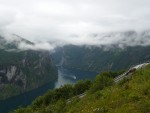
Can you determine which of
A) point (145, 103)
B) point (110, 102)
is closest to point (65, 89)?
point (110, 102)

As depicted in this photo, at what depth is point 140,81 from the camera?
1491 inches

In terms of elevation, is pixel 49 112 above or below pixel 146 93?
below

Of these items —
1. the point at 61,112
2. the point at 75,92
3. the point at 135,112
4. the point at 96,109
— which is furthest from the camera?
the point at 75,92

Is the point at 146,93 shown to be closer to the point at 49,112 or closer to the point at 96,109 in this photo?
the point at 96,109

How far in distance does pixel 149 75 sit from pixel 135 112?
45.6ft

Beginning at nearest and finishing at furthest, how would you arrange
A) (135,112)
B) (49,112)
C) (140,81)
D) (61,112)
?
1. (135,112)
2. (140,81)
3. (61,112)
4. (49,112)

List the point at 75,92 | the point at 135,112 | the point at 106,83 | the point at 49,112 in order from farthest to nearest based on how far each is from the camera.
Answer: the point at 75,92
the point at 106,83
the point at 49,112
the point at 135,112

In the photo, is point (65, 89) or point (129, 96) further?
point (65, 89)

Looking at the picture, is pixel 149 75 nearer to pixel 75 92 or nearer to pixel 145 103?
pixel 145 103

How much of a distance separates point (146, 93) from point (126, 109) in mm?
4842

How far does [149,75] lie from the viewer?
38625 mm

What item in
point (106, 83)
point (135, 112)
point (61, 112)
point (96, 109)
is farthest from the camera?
point (106, 83)

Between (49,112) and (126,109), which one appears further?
(49,112)

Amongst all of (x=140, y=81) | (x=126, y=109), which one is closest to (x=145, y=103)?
(x=126, y=109)
